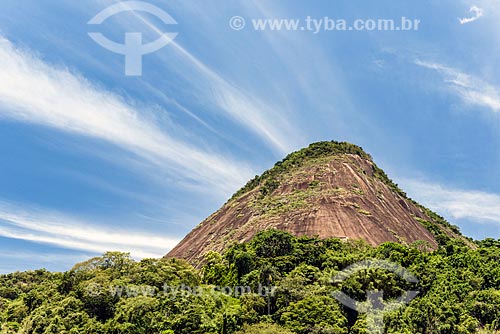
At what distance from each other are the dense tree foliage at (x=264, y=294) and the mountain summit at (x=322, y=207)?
41.2ft

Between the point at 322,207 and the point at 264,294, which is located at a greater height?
the point at 322,207

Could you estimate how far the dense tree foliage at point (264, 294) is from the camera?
1521 inches

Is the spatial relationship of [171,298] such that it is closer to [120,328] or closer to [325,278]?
[120,328]

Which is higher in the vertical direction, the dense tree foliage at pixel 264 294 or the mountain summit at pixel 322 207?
the mountain summit at pixel 322 207

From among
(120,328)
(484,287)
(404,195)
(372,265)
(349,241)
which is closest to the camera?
(120,328)

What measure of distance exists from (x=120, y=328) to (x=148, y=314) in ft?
9.42

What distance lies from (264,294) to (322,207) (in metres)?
33.8

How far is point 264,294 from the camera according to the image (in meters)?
44.8

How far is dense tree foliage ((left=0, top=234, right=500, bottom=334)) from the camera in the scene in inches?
1521

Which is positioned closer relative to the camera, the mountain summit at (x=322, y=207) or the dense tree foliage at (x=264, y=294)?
the dense tree foliage at (x=264, y=294)

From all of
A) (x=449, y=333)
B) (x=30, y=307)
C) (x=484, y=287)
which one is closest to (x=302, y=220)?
(x=484, y=287)

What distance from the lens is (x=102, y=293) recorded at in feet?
153

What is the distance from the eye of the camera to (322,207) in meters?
76.1

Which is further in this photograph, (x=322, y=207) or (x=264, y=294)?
(x=322, y=207)
